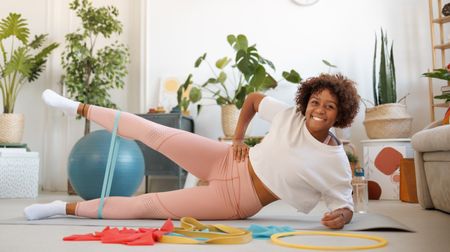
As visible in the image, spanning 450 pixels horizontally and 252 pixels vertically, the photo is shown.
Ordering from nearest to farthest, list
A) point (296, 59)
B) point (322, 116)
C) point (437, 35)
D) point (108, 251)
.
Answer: point (108, 251)
point (322, 116)
point (437, 35)
point (296, 59)

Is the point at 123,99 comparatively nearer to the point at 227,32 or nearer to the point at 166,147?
the point at 227,32

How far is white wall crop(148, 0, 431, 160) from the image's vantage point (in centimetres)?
443

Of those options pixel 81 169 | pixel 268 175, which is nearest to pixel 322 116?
pixel 268 175

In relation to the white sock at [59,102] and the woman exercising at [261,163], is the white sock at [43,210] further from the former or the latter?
the white sock at [59,102]

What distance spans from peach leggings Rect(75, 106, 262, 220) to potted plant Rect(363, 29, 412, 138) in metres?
2.18

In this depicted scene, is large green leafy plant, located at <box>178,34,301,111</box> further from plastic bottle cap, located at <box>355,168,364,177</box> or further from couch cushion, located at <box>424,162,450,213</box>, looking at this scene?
couch cushion, located at <box>424,162,450,213</box>

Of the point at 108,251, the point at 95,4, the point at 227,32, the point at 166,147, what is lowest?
the point at 108,251

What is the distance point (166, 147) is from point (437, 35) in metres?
3.28

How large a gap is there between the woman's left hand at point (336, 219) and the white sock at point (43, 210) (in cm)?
135

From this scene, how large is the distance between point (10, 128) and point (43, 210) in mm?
2717

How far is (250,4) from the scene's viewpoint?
4.81 metres

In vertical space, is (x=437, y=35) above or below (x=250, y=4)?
below

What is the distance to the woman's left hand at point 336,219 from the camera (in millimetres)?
1963

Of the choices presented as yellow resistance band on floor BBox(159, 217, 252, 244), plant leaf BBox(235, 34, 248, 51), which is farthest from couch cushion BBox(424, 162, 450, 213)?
plant leaf BBox(235, 34, 248, 51)
